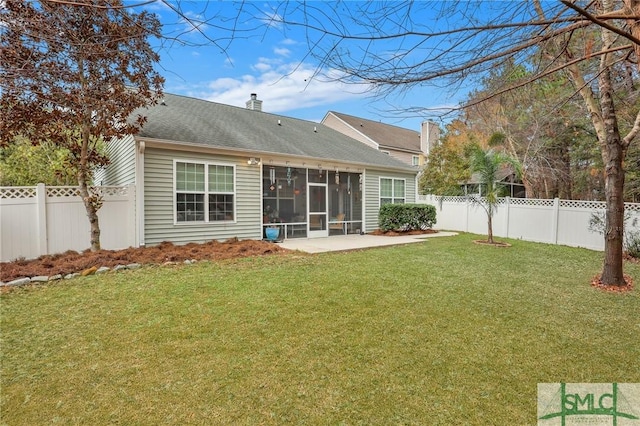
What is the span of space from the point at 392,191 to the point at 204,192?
26.6ft

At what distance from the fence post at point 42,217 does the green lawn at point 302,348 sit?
2.34m

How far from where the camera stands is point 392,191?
14.0m

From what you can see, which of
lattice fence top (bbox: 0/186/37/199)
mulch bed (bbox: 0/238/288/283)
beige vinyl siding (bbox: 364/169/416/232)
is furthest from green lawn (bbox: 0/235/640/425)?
beige vinyl siding (bbox: 364/169/416/232)

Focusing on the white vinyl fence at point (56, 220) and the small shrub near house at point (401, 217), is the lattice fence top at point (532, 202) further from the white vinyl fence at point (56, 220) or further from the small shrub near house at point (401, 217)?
the white vinyl fence at point (56, 220)

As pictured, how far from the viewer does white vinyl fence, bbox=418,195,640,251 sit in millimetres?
10188

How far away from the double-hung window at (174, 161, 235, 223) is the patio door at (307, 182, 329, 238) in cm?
299

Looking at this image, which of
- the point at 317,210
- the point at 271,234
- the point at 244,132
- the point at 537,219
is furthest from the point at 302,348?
the point at 537,219

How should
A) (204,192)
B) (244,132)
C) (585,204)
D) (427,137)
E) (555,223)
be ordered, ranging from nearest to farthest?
1. (204,192)
2. (585,204)
3. (244,132)
4. (555,223)
5. (427,137)

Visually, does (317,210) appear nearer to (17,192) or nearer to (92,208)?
(92,208)

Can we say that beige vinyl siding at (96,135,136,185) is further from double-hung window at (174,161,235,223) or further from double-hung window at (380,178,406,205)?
double-hung window at (380,178,406,205)

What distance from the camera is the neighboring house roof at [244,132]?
8.98 m

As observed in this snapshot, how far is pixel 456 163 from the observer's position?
755 inches

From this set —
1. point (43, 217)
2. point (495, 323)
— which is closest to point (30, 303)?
point (43, 217)

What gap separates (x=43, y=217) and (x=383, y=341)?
749 centimetres
